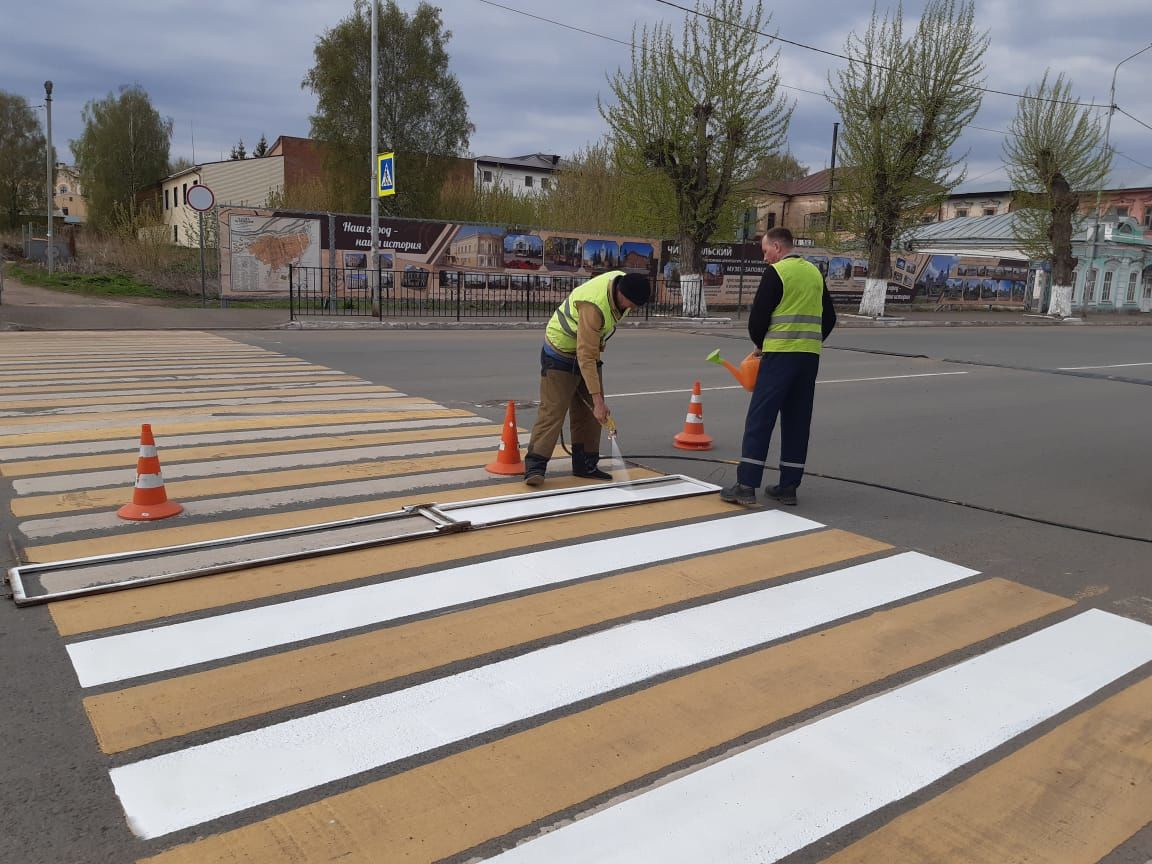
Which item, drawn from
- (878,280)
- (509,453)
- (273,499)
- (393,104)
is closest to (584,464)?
(509,453)

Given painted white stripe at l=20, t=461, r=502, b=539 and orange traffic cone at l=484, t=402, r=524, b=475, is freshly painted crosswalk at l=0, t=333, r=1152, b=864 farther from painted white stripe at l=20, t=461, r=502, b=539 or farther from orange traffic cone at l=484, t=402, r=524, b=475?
orange traffic cone at l=484, t=402, r=524, b=475

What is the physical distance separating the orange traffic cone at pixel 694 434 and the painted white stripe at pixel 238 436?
6.93ft

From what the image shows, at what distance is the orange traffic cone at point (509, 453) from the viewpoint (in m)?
6.95

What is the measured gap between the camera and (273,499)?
5992 mm

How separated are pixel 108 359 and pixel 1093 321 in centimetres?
3908

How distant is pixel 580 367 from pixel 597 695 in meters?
3.07

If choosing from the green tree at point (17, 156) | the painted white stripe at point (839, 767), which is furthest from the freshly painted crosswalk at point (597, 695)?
the green tree at point (17, 156)

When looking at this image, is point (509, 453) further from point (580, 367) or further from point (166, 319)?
point (166, 319)

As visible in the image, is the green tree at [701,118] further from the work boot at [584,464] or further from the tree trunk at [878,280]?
the work boot at [584,464]

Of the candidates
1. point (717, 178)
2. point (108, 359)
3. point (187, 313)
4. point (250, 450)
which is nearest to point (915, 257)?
point (717, 178)

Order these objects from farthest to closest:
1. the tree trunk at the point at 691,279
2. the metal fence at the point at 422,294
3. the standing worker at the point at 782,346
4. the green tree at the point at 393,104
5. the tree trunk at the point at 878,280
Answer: the green tree at the point at 393,104 < the tree trunk at the point at 878,280 < the tree trunk at the point at 691,279 < the metal fence at the point at 422,294 < the standing worker at the point at 782,346

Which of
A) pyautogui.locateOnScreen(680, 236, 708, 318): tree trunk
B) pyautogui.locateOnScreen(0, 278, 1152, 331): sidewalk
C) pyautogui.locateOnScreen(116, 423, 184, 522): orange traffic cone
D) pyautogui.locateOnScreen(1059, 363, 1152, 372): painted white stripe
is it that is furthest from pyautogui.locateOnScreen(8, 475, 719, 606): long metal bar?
pyautogui.locateOnScreen(680, 236, 708, 318): tree trunk

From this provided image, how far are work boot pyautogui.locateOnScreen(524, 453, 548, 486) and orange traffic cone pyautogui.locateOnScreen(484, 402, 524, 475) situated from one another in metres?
0.36

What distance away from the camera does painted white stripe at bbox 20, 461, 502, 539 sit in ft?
17.3
